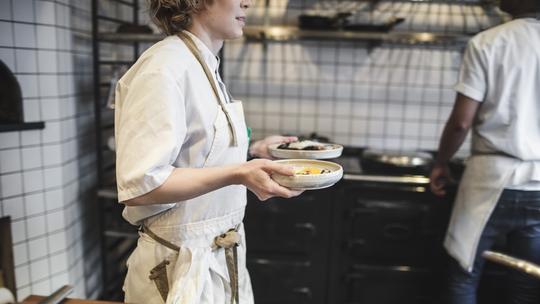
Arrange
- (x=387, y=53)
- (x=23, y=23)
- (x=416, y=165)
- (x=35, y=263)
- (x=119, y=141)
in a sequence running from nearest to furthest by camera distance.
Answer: (x=119, y=141)
(x=23, y=23)
(x=35, y=263)
(x=416, y=165)
(x=387, y=53)

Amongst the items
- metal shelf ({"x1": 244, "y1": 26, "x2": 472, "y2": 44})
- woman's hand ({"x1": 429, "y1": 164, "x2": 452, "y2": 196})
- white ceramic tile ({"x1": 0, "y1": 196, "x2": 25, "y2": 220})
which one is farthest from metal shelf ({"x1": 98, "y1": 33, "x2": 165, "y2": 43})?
woman's hand ({"x1": 429, "y1": 164, "x2": 452, "y2": 196})

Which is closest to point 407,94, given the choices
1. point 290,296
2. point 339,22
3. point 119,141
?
point 339,22

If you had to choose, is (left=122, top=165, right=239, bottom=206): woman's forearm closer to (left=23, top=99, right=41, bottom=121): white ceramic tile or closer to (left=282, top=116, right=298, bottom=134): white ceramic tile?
(left=23, top=99, right=41, bottom=121): white ceramic tile

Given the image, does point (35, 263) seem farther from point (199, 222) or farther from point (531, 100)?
point (531, 100)

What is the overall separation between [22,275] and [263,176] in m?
1.52

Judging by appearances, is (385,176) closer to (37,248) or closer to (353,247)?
(353,247)

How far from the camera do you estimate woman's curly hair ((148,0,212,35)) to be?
0.97 metres

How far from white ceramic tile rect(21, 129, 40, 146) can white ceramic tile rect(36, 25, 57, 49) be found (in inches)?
13.8

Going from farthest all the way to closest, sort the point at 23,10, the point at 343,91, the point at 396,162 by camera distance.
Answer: the point at 343,91 < the point at 396,162 < the point at 23,10

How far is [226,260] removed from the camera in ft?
3.48

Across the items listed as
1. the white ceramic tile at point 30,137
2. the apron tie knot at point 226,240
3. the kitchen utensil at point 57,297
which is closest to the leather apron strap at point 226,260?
the apron tie knot at point 226,240

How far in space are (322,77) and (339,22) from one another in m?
0.43

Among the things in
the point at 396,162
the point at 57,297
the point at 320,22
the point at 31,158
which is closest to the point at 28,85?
the point at 31,158

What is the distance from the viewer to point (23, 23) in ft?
5.64
